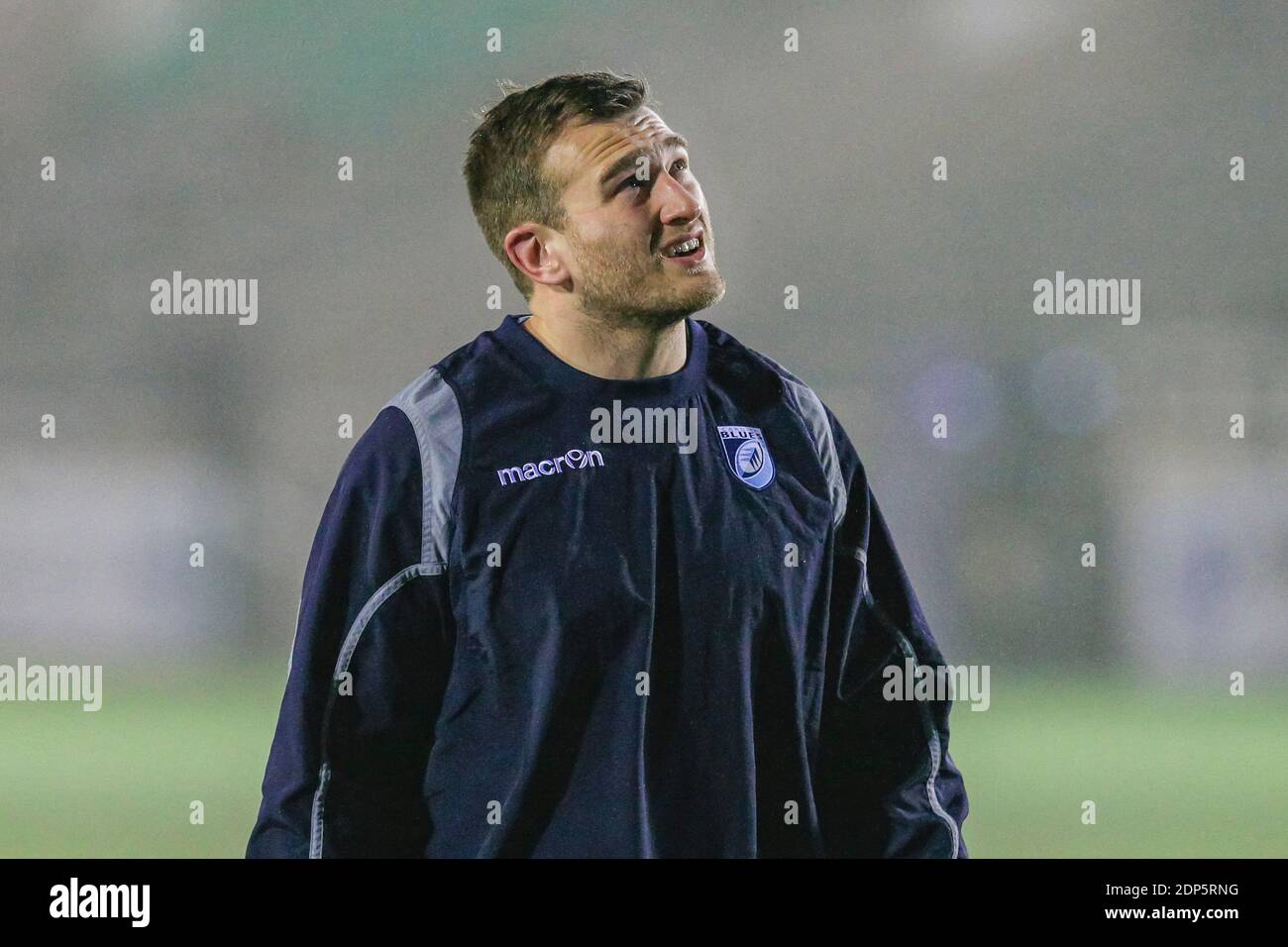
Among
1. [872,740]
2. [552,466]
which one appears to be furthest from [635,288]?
[872,740]

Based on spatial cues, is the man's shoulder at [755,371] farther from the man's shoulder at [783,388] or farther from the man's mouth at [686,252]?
the man's mouth at [686,252]

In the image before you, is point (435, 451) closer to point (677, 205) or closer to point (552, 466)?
point (552, 466)

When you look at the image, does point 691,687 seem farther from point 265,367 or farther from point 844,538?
point 265,367

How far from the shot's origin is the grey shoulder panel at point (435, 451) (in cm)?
195

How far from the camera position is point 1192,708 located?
7.34 meters

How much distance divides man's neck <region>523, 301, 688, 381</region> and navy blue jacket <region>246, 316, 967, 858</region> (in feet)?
0.10

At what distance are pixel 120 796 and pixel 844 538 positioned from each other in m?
4.84

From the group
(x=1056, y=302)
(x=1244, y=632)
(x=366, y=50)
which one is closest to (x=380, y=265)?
(x=366, y=50)

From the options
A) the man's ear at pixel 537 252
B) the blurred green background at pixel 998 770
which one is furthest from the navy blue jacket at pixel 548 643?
the blurred green background at pixel 998 770

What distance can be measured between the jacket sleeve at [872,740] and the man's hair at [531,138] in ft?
2.19

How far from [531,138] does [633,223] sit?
243 millimetres

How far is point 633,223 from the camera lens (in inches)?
80.4

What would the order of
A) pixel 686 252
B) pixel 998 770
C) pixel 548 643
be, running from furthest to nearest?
pixel 998 770
pixel 686 252
pixel 548 643

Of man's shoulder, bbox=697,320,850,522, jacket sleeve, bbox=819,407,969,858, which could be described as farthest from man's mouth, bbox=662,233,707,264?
jacket sleeve, bbox=819,407,969,858
